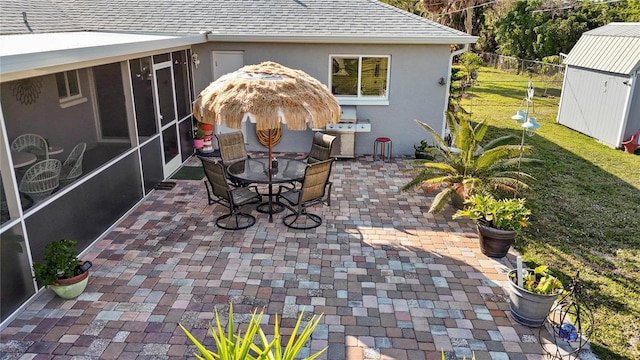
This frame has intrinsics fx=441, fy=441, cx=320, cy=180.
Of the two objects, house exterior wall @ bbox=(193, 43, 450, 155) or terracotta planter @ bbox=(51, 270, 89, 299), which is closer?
terracotta planter @ bbox=(51, 270, 89, 299)

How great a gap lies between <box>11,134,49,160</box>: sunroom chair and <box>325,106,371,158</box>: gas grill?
20.5 feet

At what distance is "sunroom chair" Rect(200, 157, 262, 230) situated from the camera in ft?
23.7

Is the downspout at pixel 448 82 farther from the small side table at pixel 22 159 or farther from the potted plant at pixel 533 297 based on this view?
the small side table at pixel 22 159

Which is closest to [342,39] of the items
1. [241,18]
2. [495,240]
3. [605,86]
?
[241,18]

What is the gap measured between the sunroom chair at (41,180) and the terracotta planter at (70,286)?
1275 millimetres

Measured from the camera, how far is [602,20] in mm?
29297

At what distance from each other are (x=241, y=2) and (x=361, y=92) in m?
4.64

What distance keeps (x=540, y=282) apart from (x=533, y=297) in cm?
27

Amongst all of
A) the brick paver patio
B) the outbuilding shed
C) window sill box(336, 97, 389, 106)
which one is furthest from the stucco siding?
the brick paver patio

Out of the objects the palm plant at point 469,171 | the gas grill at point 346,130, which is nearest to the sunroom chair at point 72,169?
the palm plant at point 469,171

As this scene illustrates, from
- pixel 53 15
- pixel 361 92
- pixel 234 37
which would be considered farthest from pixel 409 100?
pixel 53 15

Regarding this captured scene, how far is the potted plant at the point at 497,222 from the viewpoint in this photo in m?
6.53

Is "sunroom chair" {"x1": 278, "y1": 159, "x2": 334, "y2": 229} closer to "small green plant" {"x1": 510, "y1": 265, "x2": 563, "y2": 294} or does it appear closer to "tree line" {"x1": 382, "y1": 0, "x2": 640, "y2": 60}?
Answer: "small green plant" {"x1": 510, "y1": 265, "x2": 563, "y2": 294}

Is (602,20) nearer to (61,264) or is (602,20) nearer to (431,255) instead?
(431,255)
